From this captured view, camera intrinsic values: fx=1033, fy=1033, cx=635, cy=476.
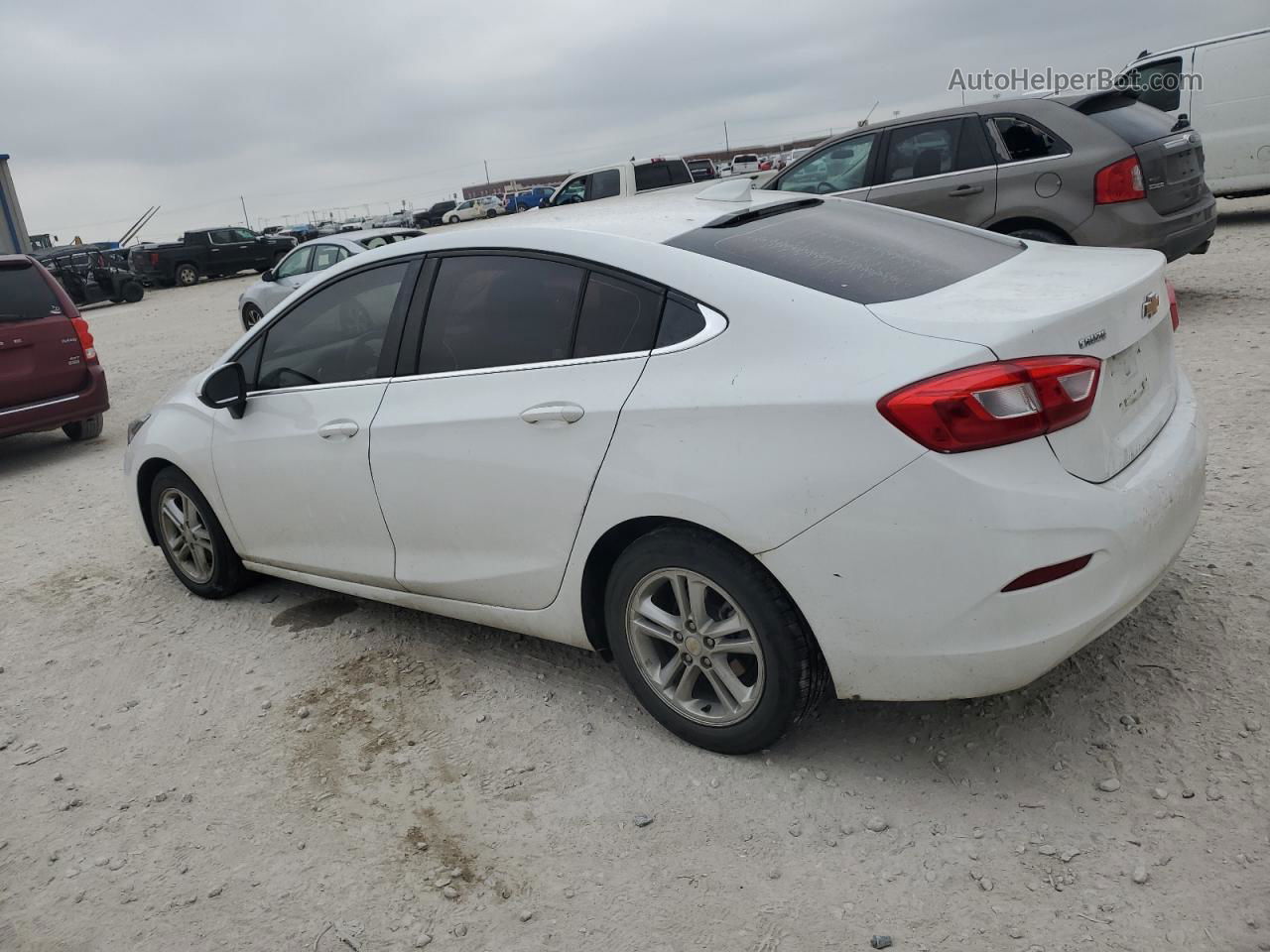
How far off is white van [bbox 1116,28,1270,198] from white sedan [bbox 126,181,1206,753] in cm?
1003

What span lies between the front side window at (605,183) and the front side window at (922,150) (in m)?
7.87

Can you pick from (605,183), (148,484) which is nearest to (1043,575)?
(148,484)

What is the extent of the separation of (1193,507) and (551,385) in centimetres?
190

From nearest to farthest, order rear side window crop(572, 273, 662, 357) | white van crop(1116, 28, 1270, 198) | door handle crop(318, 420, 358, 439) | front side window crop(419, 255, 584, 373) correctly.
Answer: rear side window crop(572, 273, 662, 357), front side window crop(419, 255, 584, 373), door handle crop(318, 420, 358, 439), white van crop(1116, 28, 1270, 198)

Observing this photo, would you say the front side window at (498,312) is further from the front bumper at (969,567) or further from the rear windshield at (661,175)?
the rear windshield at (661,175)

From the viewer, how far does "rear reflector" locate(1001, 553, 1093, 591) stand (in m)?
2.45

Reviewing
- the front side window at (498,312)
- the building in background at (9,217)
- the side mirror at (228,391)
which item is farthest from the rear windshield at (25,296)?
the building in background at (9,217)

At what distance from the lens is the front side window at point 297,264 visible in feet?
46.5

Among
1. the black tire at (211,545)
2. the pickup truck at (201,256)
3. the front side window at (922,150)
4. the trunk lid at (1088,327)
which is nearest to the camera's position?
the trunk lid at (1088,327)

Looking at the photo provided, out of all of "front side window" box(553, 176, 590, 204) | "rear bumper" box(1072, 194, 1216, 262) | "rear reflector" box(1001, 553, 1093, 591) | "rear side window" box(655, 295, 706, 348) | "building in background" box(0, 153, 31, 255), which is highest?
"building in background" box(0, 153, 31, 255)

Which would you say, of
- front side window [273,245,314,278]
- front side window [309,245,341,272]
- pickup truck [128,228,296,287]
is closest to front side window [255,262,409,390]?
front side window [309,245,341,272]

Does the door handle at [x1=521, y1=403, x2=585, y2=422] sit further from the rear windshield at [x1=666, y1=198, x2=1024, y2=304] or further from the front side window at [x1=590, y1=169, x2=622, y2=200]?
the front side window at [x1=590, y1=169, x2=622, y2=200]

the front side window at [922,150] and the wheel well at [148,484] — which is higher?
the front side window at [922,150]

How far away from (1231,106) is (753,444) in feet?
38.7
